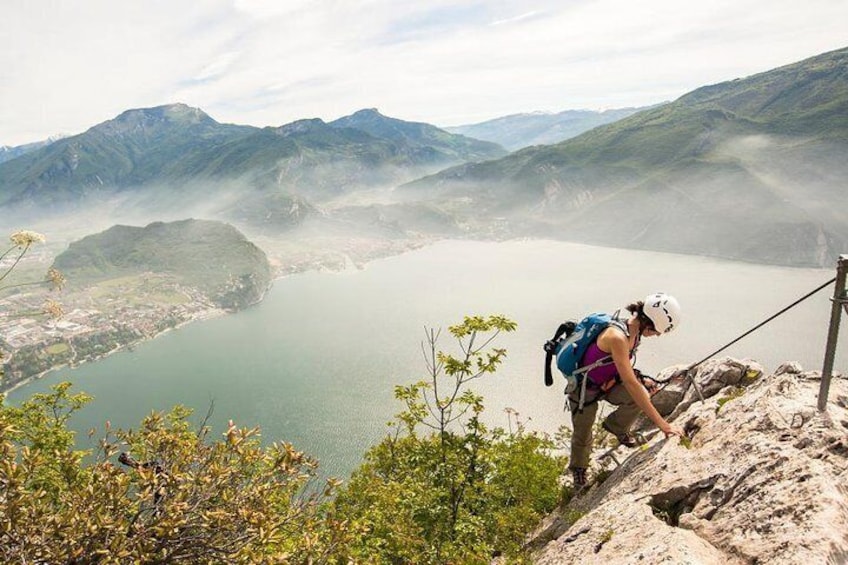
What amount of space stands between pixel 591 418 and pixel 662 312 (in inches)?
106

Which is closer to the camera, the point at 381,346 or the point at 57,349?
the point at 381,346

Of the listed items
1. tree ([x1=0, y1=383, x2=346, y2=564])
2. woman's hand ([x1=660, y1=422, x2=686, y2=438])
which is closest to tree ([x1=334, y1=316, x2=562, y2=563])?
tree ([x1=0, y1=383, x2=346, y2=564])

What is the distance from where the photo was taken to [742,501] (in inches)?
241

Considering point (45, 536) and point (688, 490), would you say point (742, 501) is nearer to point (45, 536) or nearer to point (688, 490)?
point (688, 490)

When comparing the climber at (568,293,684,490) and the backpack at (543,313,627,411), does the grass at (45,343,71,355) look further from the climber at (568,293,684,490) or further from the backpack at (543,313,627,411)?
the backpack at (543,313,627,411)

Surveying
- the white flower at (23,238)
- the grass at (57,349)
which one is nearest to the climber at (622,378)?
the white flower at (23,238)

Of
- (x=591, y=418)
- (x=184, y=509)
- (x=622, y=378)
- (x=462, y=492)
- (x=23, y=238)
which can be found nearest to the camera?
(x=184, y=509)

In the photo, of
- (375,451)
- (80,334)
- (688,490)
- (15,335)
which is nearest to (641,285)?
(375,451)

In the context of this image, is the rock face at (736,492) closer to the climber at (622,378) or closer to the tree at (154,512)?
the climber at (622,378)

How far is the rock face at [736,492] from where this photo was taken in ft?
17.1

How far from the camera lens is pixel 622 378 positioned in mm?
7418

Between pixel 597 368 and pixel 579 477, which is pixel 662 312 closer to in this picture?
pixel 597 368

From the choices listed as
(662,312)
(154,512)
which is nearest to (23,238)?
(154,512)

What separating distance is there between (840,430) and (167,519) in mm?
8361
